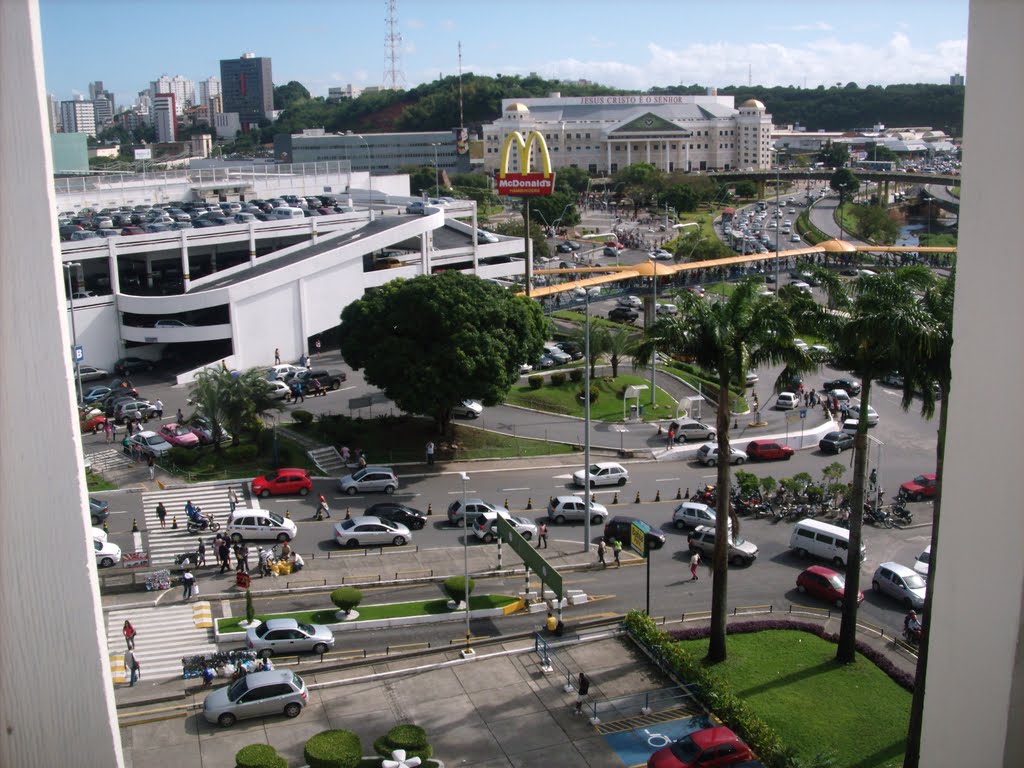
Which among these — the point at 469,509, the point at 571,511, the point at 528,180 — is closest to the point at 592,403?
the point at 571,511

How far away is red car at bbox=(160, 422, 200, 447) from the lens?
36.0 metres

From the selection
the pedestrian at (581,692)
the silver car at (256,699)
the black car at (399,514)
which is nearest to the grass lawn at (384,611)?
the silver car at (256,699)

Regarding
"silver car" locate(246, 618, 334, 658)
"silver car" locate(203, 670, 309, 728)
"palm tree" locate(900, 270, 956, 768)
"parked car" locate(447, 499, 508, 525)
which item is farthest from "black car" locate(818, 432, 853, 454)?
"silver car" locate(203, 670, 309, 728)

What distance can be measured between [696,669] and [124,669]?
12145 mm

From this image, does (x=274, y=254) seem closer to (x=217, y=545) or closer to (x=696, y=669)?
(x=217, y=545)

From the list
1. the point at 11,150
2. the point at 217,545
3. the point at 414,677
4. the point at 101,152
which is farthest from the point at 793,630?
the point at 101,152

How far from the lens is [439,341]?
35.3 metres

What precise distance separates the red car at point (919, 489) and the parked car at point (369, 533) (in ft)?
55.0

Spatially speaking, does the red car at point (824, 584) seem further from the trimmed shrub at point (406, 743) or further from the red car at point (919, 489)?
the trimmed shrub at point (406, 743)

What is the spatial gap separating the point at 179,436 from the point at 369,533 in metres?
11.3

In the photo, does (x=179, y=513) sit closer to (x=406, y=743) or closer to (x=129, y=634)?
(x=129, y=634)

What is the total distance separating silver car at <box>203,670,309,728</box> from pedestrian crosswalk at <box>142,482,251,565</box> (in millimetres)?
8282

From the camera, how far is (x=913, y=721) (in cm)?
1641

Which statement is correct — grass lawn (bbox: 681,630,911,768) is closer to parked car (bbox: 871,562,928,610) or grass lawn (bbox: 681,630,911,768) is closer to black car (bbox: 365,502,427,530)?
parked car (bbox: 871,562,928,610)
